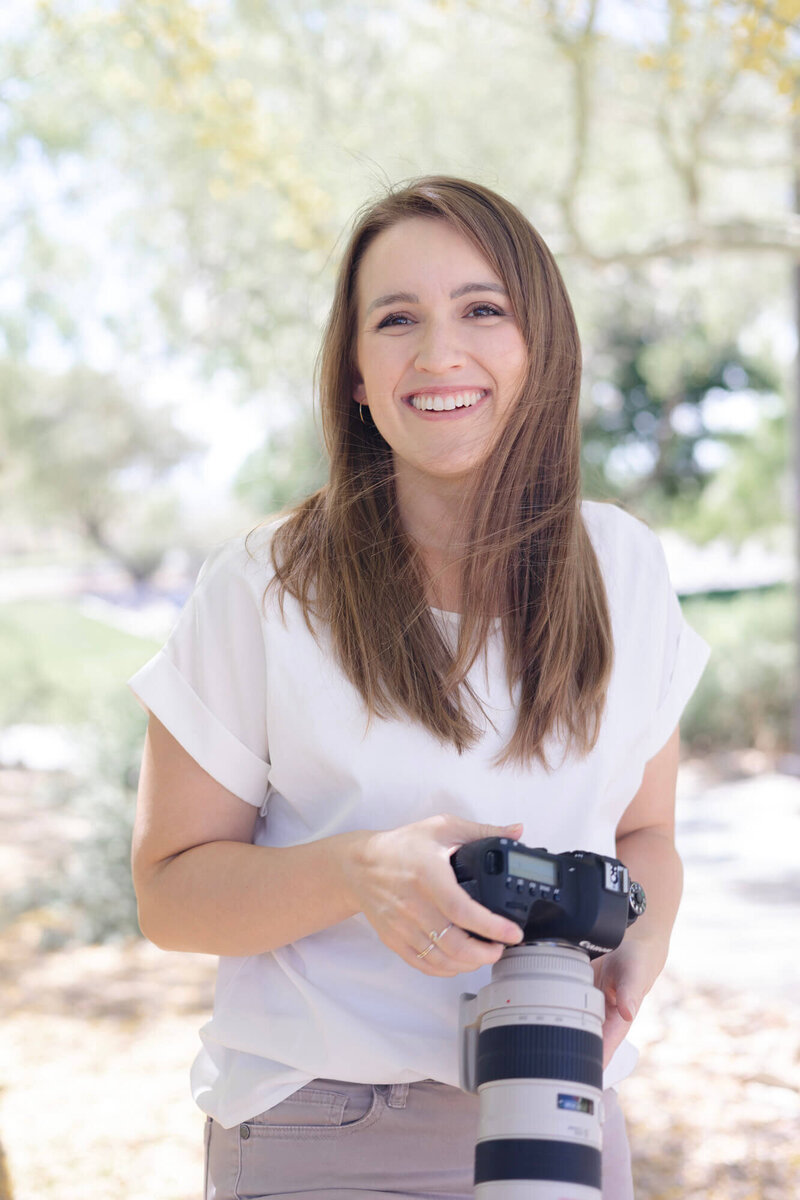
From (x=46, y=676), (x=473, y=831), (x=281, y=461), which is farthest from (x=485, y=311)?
(x=281, y=461)

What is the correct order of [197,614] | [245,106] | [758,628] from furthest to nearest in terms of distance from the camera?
[758,628], [245,106], [197,614]

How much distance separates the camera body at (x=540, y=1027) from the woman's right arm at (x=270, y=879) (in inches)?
1.7

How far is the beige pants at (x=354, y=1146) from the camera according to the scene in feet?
4.60

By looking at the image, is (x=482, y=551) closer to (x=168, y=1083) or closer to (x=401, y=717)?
(x=401, y=717)

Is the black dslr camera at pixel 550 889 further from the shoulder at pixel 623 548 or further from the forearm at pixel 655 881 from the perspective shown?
the shoulder at pixel 623 548

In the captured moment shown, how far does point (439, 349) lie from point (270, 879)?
0.72 metres

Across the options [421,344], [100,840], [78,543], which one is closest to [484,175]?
[421,344]

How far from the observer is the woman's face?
1.55 meters

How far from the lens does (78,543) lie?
16547 millimetres

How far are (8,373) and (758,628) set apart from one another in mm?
6843

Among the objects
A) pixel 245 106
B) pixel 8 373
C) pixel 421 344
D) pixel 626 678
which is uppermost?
pixel 8 373

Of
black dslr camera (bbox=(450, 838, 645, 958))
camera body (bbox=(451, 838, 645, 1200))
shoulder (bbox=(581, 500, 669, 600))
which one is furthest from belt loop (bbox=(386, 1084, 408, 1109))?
shoulder (bbox=(581, 500, 669, 600))

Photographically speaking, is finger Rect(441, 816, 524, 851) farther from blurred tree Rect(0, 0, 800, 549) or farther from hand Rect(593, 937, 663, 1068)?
blurred tree Rect(0, 0, 800, 549)

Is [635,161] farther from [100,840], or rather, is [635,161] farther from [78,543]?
[78,543]
